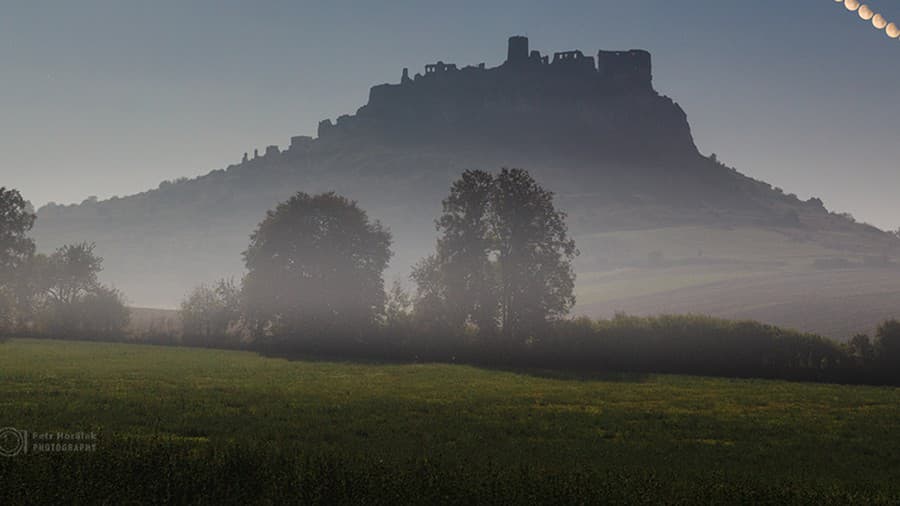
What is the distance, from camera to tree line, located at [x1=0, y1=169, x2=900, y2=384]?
59128 mm

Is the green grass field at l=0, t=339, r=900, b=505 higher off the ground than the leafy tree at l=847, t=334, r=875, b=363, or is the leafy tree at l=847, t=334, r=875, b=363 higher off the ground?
the leafy tree at l=847, t=334, r=875, b=363

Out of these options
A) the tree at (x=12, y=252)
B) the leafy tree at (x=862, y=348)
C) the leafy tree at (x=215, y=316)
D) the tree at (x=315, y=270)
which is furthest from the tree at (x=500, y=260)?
the tree at (x=12, y=252)

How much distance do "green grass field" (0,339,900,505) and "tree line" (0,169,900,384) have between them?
12.0 meters

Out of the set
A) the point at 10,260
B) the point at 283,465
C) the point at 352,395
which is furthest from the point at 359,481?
the point at 10,260

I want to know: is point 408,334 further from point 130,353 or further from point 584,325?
point 130,353

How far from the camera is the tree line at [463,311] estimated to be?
59128 millimetres

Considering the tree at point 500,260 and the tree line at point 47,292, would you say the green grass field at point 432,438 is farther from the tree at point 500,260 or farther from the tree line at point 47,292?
the tree line at point 47,292

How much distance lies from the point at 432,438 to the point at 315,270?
5075 cm

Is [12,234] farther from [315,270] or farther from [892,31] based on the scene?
[892,31]

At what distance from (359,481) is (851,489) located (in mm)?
12233

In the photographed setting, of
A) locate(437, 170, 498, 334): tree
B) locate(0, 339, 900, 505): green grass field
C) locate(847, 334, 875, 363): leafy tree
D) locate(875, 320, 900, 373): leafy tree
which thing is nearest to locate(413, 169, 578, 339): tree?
locate(437, 170, 498, 334): tree

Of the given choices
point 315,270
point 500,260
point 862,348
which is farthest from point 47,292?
point 862,348

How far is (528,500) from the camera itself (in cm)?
1398

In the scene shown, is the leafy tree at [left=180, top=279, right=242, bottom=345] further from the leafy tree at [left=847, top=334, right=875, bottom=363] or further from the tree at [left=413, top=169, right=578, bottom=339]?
the leafy tree at [left=847, top=334, right=875, bottom=363]
